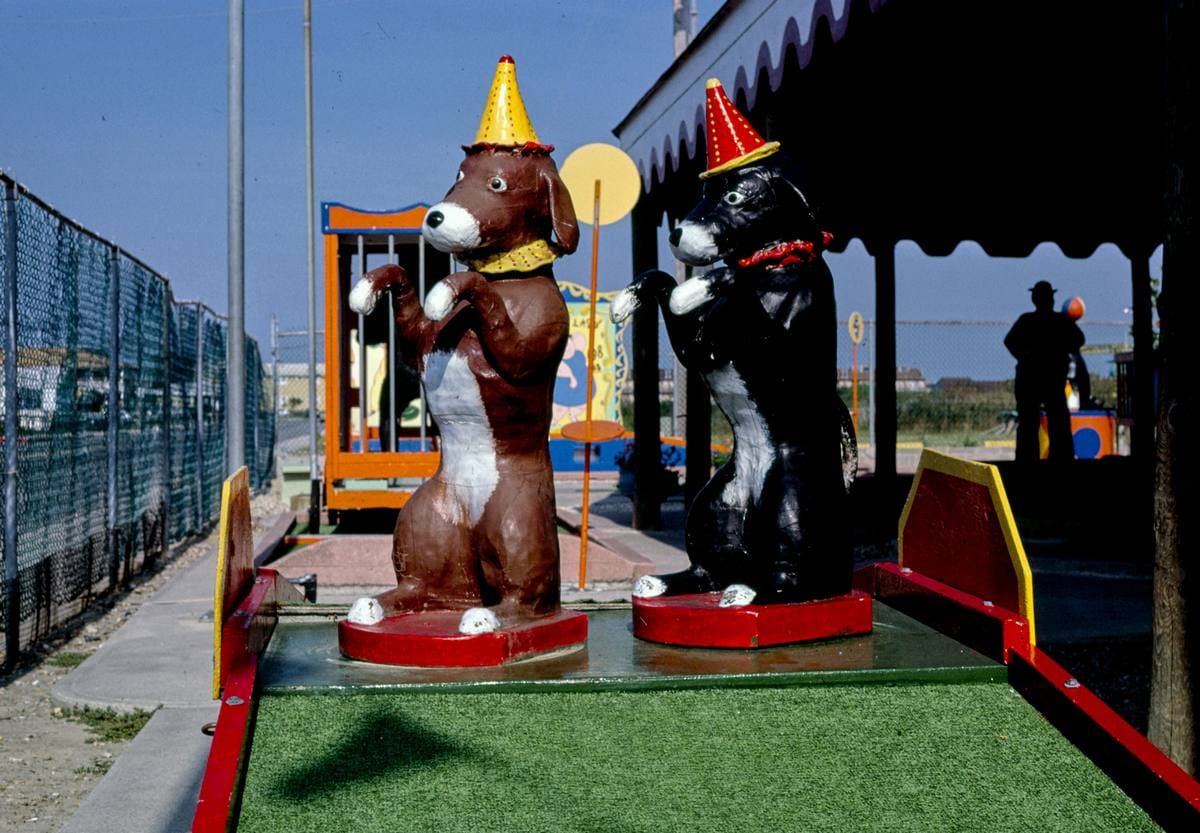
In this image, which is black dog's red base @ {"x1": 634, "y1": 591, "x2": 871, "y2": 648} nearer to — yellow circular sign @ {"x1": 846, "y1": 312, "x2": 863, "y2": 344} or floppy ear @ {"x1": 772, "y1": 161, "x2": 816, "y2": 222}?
floppy ear @ {"x1": 772, "y1": 161, "x2": 816, "y2": 222}

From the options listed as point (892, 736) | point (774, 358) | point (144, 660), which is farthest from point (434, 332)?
point (144, 660)

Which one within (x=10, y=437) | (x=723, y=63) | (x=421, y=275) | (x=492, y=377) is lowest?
(x=10, y=437)

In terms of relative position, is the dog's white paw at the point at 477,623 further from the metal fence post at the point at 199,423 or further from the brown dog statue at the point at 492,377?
the metal fence post at the point at 199,423

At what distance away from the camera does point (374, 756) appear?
2.90m

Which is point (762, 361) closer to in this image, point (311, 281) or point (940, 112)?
point (940, 112)

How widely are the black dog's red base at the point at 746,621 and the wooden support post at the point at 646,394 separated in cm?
693

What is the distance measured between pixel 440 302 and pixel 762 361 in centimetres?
101

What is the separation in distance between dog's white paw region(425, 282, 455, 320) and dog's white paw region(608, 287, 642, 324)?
552 mm

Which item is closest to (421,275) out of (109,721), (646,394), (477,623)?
(646,394)

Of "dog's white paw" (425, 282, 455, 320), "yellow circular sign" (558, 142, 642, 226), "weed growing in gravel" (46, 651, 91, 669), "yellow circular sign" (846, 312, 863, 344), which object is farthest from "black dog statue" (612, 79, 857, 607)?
"yellow circular sign" (846, 312, 863, 344)

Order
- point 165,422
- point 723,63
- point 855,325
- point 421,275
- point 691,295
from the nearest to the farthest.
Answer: point 691,295, point 723,63, point 421,275, point 165,422, point 855,325

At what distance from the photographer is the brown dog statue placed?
3.75m

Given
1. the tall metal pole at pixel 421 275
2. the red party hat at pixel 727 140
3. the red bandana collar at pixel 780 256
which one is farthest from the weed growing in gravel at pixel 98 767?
the tall metal pole at pixel 421 275

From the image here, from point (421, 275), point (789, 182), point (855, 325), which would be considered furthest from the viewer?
point (855, 325)
